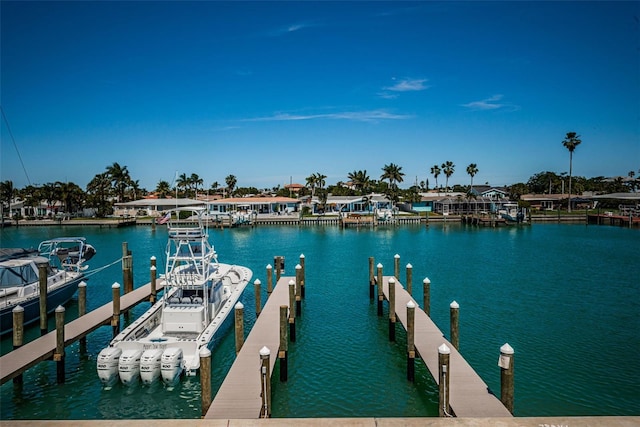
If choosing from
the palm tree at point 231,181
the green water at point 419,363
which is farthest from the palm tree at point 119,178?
the green water at point 419,363

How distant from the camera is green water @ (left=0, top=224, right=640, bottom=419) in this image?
13.2 meters

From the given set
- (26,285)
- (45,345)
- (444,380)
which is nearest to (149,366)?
(45,345)

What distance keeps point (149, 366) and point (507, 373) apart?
10.0 meters

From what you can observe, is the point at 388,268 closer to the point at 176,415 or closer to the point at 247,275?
the point at 247,275

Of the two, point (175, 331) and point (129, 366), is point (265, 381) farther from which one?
point (175, 331)

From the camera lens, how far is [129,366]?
13656mm

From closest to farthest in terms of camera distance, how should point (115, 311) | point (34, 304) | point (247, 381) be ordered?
point (247, 381) < point (115, 311) < point (34, 304)

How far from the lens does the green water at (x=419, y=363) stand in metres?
13.2

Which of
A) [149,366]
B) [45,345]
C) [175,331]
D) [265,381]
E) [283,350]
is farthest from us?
[175,331]

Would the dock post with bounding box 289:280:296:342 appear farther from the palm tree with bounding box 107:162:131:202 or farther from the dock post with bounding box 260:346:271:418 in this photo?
the palm tree with bounding box 107:162:131:202

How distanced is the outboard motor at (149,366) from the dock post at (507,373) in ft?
32.2

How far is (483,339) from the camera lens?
59.9ft

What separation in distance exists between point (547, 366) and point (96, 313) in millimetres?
17577

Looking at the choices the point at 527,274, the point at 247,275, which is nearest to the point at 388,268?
the point at 527,274
